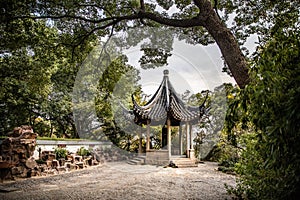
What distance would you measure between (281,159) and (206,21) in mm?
3019

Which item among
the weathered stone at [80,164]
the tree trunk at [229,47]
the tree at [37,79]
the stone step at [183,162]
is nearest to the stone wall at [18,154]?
the tree at [37,79]

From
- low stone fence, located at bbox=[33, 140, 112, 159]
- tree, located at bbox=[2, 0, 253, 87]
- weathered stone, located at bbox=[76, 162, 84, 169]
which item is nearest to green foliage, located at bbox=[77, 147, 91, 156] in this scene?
low stone fence, located at bbox=[33, 140, 112, 159]

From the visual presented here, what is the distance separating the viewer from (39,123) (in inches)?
615

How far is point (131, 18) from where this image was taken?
5090 millimetres

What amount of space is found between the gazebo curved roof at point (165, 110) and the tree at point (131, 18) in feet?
15.9

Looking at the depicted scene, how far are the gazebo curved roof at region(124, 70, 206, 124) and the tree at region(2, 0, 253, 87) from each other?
191 inches

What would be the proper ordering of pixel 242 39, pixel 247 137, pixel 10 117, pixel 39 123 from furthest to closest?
pixel 39 123
pixel 10 117
pixel 242 39
pixel 247 137

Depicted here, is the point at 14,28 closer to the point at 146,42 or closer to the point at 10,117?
the point at 146,42

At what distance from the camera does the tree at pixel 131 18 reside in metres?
3.70

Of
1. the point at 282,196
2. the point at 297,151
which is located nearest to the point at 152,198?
the point at 282,196

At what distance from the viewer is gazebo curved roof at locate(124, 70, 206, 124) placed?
11.5m

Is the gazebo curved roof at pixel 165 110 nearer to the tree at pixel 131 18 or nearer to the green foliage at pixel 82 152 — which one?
the green foliage at pixel 82 152

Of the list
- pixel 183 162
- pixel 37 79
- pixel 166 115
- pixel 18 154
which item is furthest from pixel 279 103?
pixel 183 162

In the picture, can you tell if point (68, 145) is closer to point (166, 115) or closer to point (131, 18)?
point (166, 115)
